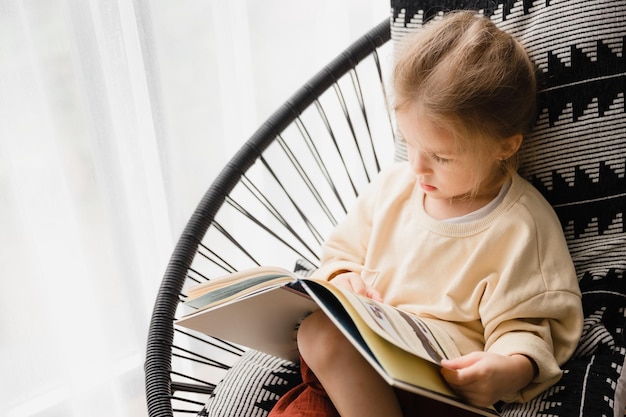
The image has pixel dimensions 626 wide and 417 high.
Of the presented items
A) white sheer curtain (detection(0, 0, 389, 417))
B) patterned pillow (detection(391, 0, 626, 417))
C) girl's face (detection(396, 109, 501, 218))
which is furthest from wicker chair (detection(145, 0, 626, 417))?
white sheer curtain (detection(0, 0, 389, 417))

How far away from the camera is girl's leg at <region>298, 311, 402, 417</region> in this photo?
0.88 metres

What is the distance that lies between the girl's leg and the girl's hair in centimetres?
31

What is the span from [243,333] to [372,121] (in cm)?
97

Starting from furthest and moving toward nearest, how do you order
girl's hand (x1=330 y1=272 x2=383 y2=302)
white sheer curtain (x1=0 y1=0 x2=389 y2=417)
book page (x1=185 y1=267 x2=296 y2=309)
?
1. white sheer curtain (x1=0 y1=0 x2=389 y2=417)
2. girl's hand (x1=330 y1=272 x2=383 y2=302)
3. book page (x1=185 y1=267 x2=296 y2=309)

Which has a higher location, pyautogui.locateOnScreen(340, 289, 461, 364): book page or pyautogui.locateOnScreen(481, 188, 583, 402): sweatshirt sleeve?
pyautogui.locateOnScreen(340, 289, 461, 364): book page

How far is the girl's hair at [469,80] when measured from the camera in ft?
3.02

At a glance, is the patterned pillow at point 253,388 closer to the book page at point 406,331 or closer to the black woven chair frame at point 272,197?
the black woven chair frame at point 272,197

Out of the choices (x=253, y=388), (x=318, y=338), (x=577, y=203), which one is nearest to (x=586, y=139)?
(x=577, y=203)

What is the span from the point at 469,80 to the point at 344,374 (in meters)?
0.40

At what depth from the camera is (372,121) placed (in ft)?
5.95

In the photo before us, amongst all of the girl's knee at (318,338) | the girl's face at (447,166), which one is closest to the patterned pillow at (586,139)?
the girl's face at (447,166)

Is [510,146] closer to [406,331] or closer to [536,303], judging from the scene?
[536,303]

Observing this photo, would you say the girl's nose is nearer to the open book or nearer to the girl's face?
the girl's face

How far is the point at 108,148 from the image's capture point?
1307 mm
